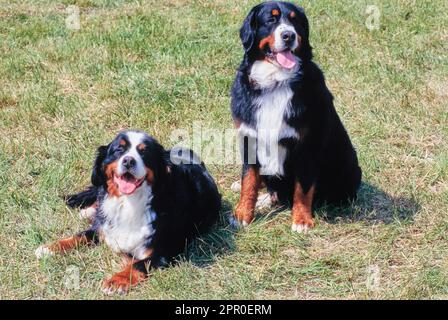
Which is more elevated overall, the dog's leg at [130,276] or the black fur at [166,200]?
the black fur at [166,200]

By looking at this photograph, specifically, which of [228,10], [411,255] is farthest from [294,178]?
[228,10]

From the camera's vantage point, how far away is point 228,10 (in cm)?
834

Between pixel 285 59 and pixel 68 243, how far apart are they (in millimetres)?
1700

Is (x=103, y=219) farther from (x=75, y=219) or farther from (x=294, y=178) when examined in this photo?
(x=294, y=178)

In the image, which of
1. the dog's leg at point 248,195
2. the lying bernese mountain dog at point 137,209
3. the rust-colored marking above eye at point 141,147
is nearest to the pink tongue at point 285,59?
the dog's leg at point 248,195

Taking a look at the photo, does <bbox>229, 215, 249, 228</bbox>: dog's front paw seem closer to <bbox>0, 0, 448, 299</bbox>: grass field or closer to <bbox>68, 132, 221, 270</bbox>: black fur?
<bbox>0, 0, 448, 299</bbox>: grass field

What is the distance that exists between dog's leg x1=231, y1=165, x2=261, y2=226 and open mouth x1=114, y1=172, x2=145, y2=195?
31.8 inches

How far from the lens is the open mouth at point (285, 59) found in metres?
4.19

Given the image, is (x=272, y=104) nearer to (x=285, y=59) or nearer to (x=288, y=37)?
(x=285, y=59)

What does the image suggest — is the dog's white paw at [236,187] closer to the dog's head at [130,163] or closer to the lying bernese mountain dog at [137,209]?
the lying bernese mountain dog at [137,209]

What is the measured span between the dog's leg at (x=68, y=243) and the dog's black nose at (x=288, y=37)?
1.61 meters

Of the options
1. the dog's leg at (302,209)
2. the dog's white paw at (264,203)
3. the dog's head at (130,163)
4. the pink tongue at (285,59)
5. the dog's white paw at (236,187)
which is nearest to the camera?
the dog's head at (130,163)

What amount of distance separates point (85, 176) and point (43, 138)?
82 cm

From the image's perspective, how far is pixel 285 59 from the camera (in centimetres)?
420
